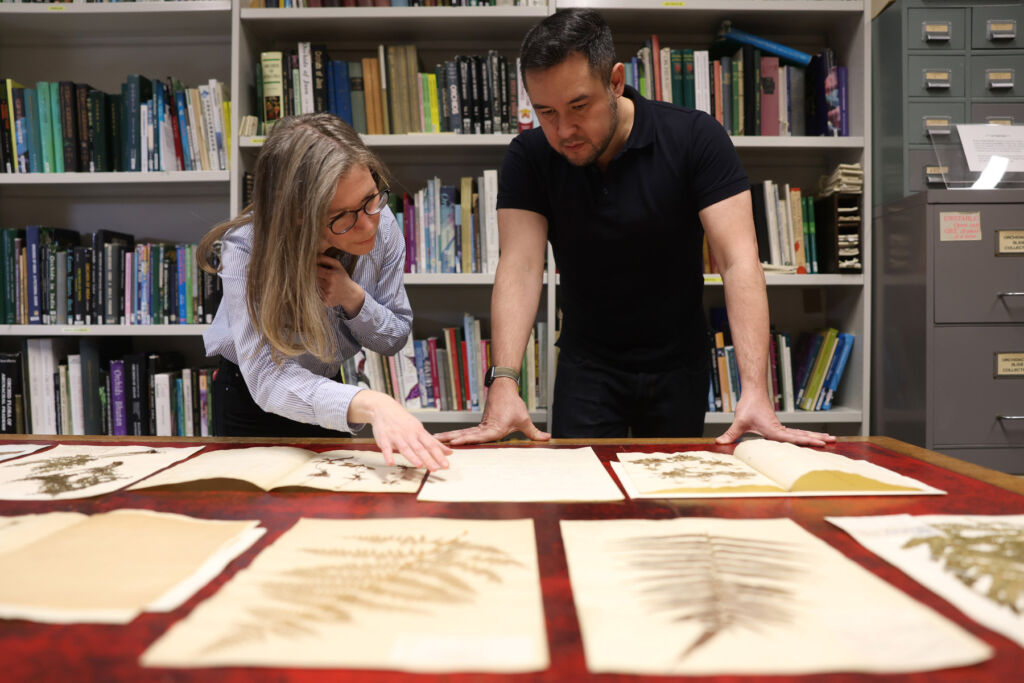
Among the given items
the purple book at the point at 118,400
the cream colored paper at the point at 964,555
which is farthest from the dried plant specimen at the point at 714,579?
the purple book at the point at 118,400

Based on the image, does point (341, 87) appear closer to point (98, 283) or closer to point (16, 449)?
point (98, 283)

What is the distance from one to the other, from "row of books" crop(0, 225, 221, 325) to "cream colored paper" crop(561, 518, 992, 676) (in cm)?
189

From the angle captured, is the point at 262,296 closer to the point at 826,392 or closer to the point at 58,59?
the point at 826,392

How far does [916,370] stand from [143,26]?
2.66m

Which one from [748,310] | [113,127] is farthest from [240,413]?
[113,127]

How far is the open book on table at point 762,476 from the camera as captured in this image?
849 millimetres

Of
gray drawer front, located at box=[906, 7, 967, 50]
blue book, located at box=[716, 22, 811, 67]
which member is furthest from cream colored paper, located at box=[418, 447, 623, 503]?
gray drawer front, located at box=[906, 7, 967, 50]

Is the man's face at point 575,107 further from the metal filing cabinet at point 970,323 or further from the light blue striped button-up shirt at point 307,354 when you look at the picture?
the metal filing cabinet at point 970,323

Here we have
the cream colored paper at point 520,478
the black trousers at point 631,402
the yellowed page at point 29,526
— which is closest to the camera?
the yellowed page at point 29,526

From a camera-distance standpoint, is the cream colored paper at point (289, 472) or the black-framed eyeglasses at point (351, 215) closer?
the cream colored paper at point (289, 472)

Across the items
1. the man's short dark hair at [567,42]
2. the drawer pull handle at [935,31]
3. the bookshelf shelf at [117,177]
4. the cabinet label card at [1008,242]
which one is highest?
the drawer pull handle at [935,31]

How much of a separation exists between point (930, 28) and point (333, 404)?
2.09 metres

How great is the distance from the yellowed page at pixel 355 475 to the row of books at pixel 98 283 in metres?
1.35

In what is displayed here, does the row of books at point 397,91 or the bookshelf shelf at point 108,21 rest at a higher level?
the bookshelf shelf at point 108,21
